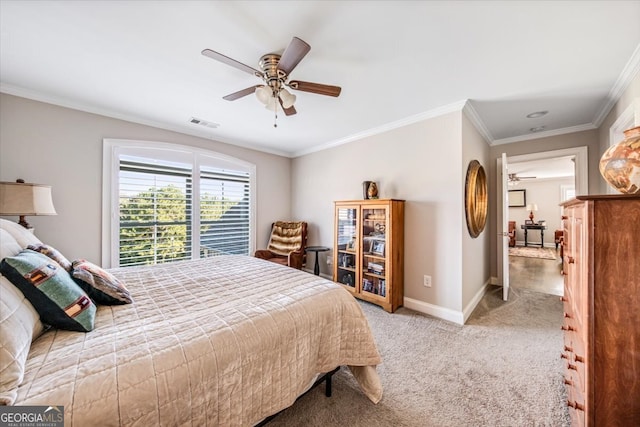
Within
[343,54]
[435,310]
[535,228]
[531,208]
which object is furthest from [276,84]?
[531,208]

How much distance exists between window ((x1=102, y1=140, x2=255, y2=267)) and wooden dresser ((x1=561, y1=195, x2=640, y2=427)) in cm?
394

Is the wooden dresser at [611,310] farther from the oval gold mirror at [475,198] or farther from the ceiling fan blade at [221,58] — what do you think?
the ceiling fan blade at [221,58]

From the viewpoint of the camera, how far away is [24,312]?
916mm

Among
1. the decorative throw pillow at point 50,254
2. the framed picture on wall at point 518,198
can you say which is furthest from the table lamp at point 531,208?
the decorative throw pillow at point 50,254

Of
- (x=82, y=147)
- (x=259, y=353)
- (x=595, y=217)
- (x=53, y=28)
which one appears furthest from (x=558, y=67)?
(x=82, y=147)

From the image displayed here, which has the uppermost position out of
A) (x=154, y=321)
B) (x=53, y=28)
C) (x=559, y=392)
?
(x=53, y=28)

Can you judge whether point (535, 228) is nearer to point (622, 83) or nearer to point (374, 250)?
point (622, 83)

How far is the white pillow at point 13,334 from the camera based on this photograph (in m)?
0.69

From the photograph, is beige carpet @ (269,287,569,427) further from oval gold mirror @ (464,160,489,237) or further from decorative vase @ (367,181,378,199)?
decorative vase @ (367,181,378,199)

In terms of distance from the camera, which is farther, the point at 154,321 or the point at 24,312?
the point at 154,321

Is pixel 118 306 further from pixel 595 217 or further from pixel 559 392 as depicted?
pixel 559 392

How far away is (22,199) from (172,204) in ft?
4.82

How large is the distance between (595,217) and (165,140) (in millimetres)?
4160

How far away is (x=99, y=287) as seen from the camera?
1309 mm
